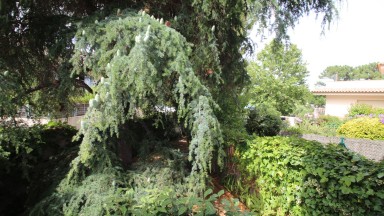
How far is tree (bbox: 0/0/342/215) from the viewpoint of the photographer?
3340 mm

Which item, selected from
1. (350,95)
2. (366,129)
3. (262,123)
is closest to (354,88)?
(350,95)

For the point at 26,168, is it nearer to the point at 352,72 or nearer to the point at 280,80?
the point at 280,80

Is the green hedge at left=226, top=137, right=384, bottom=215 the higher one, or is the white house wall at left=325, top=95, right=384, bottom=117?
the white house wall at left=325, top=95, right=384, bottom=117

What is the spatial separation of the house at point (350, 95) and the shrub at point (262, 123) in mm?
10933

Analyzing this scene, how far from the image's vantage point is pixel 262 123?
807cm

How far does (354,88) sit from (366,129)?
813cm

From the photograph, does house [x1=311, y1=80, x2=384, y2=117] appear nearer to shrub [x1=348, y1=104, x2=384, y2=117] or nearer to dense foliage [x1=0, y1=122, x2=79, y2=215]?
shrub [x1=348, y1=104, x2=384, y2=117]

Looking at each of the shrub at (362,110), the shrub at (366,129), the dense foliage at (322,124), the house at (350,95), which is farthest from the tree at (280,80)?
the shrub at (366,129)

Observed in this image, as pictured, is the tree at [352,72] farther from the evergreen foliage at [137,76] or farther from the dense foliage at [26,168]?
the dense foliage at [26,168]

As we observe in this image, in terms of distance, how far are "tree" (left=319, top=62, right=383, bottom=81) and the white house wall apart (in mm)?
42345

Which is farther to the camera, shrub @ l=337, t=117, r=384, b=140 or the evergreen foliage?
shrub @ l=337, t=117, r=384, b=140

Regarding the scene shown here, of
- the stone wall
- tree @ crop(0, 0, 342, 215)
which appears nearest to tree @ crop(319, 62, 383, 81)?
the stone wall

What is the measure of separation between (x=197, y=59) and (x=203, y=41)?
1.18 feet

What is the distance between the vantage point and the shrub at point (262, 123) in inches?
312
